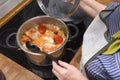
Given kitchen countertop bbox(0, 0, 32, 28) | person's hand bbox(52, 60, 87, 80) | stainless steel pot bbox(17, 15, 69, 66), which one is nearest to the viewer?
person's hand bbox(52, 60, 87, 80)

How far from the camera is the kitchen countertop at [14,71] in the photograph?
2.60ft

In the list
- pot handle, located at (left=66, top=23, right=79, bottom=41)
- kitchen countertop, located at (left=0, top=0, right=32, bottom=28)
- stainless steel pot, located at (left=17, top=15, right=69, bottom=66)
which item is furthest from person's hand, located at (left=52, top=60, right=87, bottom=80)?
kitchen countertop, located at (left=0, top=0, right=32, bottom=28)

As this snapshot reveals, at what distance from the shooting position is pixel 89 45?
0.72m

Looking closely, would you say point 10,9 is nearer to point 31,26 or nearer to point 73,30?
point 31,26

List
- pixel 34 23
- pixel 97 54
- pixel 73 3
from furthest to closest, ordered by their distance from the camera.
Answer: pixel 34 23
pixel 73 3
pixel 97 54

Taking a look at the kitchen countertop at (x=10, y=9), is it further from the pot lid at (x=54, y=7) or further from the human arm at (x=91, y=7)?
the human arm at (x=91, y=7)

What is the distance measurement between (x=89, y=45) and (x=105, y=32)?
7 cm

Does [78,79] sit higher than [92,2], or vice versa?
[92,2]

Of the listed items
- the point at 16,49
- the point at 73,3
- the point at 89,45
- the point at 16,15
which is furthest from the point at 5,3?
the point at 89,45

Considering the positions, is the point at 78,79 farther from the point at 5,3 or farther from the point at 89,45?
the point at 5,3

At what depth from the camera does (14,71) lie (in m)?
0.81

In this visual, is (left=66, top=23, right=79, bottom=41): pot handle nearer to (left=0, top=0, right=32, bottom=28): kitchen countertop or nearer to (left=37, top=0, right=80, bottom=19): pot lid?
(left=37, top=0, right=80, bottom=19): pot lid

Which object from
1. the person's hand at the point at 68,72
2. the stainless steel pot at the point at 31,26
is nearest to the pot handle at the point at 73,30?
the stainless steel pot at the point at 31,26

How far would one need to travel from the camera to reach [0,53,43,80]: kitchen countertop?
31.1 inches
